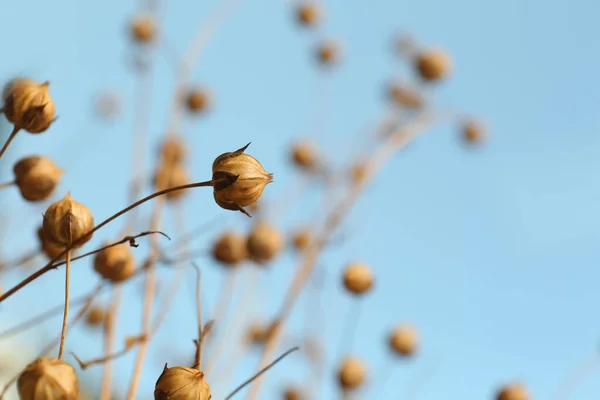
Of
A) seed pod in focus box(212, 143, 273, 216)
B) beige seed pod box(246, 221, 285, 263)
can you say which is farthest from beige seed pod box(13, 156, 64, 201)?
→ beige seed pod box(246, 221, 285, 263)

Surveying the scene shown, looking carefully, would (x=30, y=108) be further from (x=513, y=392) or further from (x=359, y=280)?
(x=513, y=392)

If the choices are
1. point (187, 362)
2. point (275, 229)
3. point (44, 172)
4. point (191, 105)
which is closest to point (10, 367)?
point (187, 362)

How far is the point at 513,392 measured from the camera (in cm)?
82

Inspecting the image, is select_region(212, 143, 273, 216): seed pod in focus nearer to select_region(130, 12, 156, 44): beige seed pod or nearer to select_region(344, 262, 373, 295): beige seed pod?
select_region(344, 262, 373, 295): beige seed pod

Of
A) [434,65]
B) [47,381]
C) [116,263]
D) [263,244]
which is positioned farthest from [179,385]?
[434,65]

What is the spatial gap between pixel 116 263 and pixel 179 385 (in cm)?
21

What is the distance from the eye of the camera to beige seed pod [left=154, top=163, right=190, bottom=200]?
0.84 meters

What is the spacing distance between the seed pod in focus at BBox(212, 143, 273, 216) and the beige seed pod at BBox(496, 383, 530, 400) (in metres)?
0.51

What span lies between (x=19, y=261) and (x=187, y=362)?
434 millimetres

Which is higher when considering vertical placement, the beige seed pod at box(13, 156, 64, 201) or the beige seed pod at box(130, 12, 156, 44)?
the beige seed pod at box(130, 12, 156, 44)

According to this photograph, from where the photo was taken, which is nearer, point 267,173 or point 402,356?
point 267,173

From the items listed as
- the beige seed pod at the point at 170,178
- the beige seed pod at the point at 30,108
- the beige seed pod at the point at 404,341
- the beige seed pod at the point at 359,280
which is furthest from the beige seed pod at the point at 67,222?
the beige seed pod at the point at 404,341

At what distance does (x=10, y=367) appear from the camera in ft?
4.11

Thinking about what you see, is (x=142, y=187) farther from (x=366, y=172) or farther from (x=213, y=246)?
(x=366, y=172)
